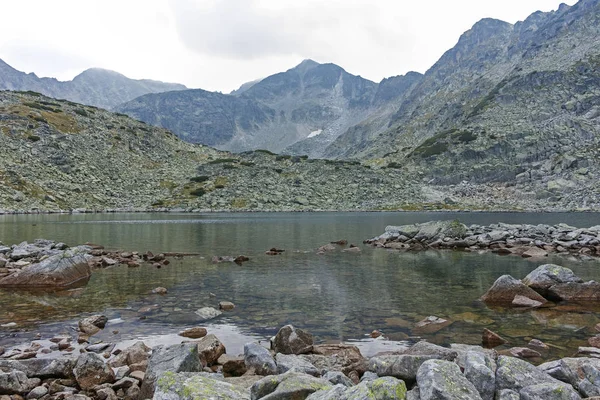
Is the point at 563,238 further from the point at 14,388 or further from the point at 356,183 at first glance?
the point at 356,183

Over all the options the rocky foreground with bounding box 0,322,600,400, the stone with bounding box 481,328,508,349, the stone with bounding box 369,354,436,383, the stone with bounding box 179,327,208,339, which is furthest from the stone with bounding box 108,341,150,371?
the stone with bounding box 481,328,508,349

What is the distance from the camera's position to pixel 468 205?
144750 millimetres

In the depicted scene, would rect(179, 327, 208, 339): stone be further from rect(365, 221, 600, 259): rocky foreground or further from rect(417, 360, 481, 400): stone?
rect(365, 221, 600, 259): rocky foreground

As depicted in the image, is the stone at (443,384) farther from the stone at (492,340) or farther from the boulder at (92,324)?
the boulder at (92,324)

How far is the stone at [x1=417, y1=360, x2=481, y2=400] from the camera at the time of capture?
20.5 ft

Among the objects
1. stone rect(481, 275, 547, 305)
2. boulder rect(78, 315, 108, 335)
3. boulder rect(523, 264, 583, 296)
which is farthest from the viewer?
boulder rect(523, 264, 583, 296)

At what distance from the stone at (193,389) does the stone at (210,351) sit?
4.15 meters

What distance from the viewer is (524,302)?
18.5m

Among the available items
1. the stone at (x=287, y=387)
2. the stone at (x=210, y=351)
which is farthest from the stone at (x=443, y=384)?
the stone at (x=210, y=351)

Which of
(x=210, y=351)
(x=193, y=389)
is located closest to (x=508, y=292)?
(x=210, y=351)

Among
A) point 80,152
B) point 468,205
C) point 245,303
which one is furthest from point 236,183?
point 245,303

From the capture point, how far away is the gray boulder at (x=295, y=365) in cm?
947

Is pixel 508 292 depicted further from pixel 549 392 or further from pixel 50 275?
pixel 50 275

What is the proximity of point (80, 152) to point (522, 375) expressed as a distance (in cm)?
15637
